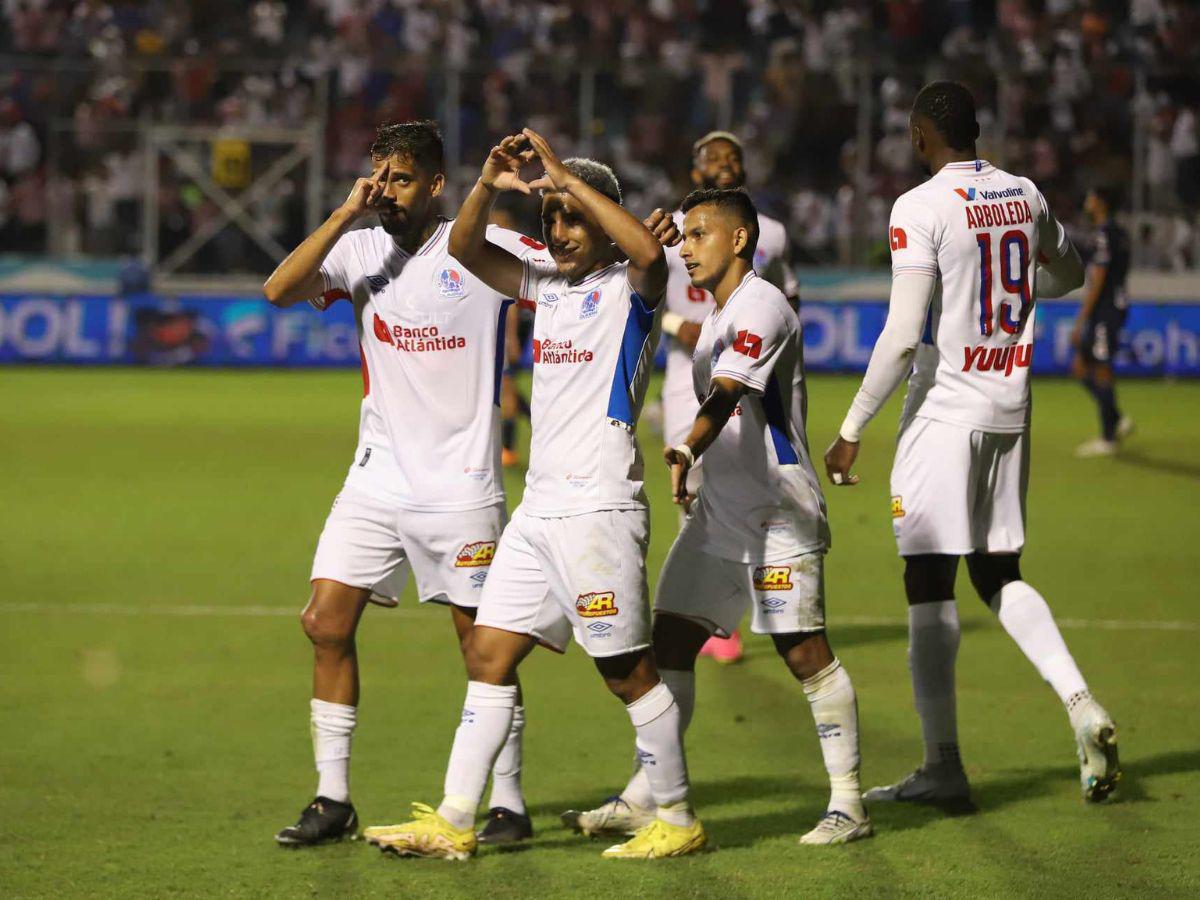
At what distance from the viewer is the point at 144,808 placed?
564 centimetres

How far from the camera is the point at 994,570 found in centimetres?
589

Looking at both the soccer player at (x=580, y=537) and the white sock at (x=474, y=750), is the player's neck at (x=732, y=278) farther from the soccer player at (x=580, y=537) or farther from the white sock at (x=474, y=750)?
the white sock at (x=474, y=750)

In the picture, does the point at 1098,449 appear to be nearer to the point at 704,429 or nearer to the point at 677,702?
the point at 677,702

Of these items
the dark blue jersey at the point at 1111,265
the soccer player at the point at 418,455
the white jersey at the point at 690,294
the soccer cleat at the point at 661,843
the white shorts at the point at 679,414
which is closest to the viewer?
the soccer cleat at the point at 661,843

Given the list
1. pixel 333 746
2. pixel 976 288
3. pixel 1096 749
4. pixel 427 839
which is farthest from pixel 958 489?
pixel 333 746

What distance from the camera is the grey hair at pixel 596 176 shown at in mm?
5109

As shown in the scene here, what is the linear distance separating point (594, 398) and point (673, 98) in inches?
819

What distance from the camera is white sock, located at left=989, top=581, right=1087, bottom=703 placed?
566cm

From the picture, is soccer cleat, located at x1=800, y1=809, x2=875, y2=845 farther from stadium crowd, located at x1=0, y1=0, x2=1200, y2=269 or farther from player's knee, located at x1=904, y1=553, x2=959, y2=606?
stadium crowd, located at x1=0, y1=0, x2=1200, y2=269

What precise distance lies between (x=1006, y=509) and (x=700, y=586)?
3.73 ft

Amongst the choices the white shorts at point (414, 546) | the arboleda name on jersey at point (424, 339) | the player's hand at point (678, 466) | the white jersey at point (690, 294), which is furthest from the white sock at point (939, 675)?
the white jersey at point (690, 294)

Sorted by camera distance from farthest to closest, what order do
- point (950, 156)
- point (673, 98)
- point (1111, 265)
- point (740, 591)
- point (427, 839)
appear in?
point (673, 98), point (1111, 265), point (950, 156), point (740, 591), point (427, 839)

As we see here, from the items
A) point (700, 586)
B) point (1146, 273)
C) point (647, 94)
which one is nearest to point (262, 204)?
point (647, 94)

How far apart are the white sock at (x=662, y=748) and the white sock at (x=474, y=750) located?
15.3 inches
